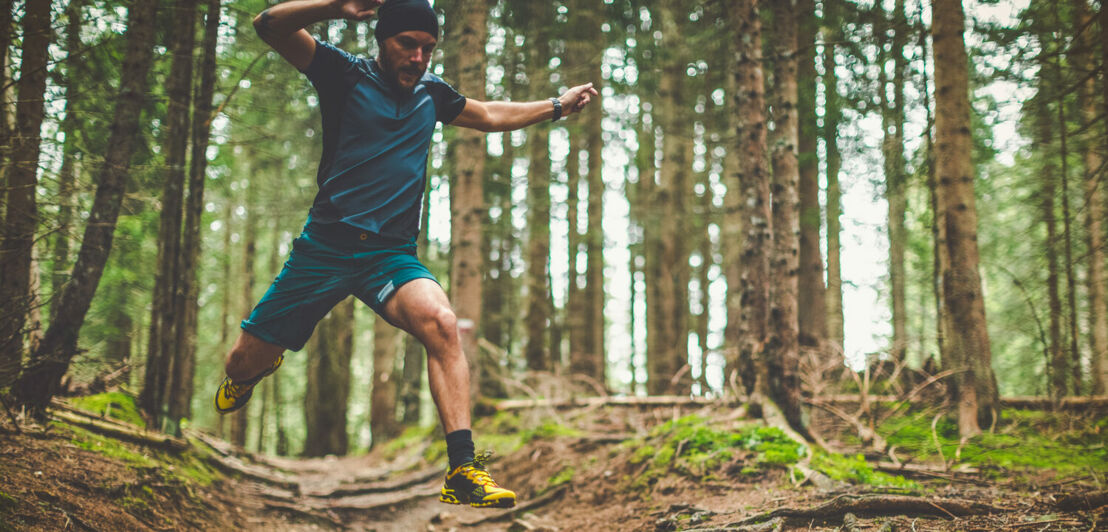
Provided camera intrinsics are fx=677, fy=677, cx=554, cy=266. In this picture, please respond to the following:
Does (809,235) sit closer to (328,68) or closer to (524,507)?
(524,507)

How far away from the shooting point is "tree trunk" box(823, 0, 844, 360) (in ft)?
34.4

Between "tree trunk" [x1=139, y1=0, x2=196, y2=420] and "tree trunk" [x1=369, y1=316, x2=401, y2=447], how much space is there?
7305 millimetres

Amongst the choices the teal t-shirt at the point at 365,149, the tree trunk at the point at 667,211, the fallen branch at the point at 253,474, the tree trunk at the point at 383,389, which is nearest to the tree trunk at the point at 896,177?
the tree trunk at the point at 667,211

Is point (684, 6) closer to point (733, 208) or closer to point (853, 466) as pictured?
point (733, 208)

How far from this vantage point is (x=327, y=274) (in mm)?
3834

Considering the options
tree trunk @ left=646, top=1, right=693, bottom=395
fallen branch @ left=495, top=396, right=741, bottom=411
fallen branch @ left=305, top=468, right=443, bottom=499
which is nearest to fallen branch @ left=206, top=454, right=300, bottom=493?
fallen branch @ left=305, top=468, right=443, bottom=499

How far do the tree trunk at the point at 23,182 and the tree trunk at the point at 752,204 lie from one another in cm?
597

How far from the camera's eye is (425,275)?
3824mm

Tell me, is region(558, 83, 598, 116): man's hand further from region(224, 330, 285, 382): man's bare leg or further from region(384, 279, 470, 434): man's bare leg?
region(224, 330, 285, 382): man's bare leg

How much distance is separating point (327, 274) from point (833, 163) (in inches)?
473

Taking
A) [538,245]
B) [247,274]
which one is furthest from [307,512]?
[247,274]

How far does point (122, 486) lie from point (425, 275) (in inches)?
115

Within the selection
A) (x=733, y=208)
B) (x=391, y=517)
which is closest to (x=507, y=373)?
(x=391, y=517)

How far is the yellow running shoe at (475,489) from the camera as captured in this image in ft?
11.1
